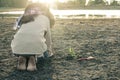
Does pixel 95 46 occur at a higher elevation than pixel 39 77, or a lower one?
lower

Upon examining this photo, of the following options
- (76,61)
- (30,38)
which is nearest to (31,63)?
(30,38)

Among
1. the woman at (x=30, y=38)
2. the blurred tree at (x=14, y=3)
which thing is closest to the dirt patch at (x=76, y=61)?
the woman at (x=30, y=38)

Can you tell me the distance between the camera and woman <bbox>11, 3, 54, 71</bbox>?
6.95m

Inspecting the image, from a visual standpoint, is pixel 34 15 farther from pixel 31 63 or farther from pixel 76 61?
pixel 76 61

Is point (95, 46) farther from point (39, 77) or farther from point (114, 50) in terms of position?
point (39, 77)

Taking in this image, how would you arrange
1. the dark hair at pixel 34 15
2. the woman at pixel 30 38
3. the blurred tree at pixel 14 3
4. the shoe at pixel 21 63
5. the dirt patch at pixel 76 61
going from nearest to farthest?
the dirt patch at pixel 76 61 < the woman at pixel 30 38 < the shoe at pixel 21 63 < the dark hair at pixel 34 15 < the blurred tree at pixel 14 3

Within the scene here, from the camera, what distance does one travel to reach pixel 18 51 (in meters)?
6.96

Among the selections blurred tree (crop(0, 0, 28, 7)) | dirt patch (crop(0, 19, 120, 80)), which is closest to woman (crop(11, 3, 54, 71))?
dirt patch (crop(0, 19, 120, 80))

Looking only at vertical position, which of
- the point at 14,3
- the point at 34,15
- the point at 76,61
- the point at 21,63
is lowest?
the point at 14,3

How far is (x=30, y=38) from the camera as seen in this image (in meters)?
7.04

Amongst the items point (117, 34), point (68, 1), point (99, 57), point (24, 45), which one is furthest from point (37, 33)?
point (68, 1)

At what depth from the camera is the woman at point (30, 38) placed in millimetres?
6945

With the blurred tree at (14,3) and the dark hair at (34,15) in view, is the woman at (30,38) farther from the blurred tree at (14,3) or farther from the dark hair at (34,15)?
the blurred tree at (14,3)

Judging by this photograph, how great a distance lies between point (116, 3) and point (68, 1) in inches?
222
